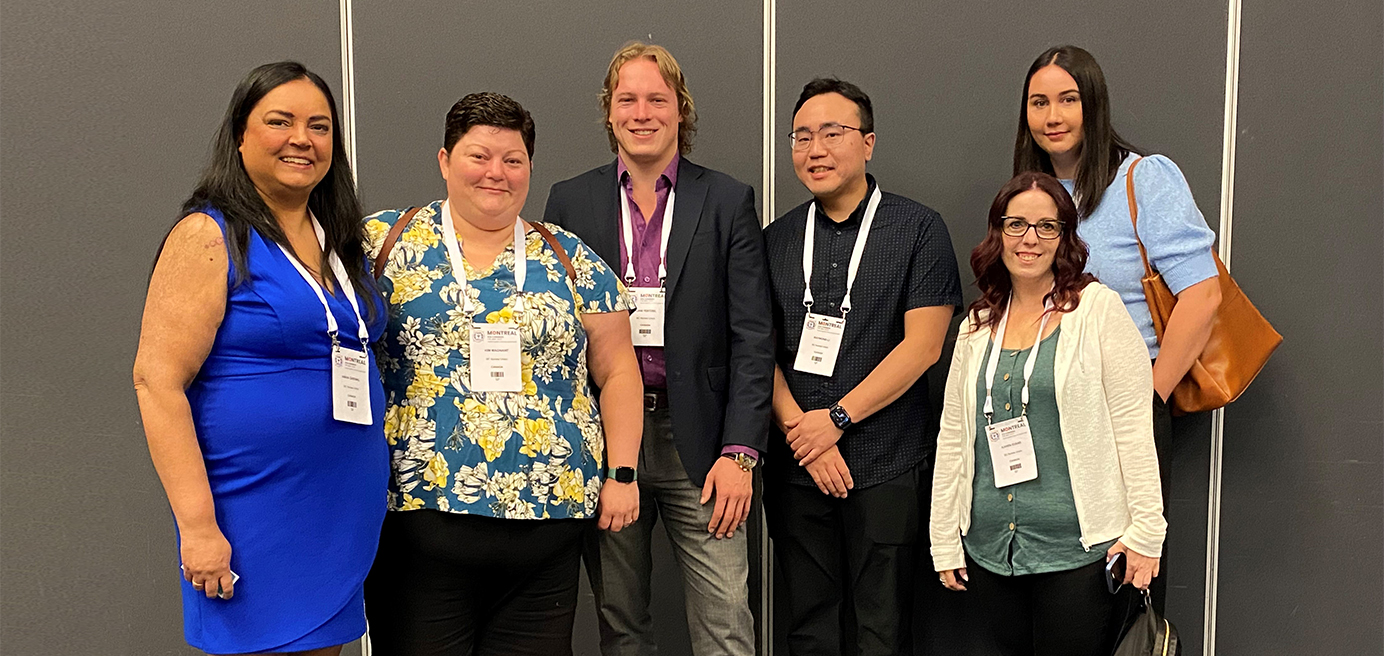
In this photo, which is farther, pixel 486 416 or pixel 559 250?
pixel 559 250

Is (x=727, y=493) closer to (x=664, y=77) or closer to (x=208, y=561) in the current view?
(x=664, y=77)

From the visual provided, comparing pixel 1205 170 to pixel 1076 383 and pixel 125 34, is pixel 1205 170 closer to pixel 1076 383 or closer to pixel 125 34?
pixel 1076 383

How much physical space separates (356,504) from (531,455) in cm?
34

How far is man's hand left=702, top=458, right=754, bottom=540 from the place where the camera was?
7.54 feet

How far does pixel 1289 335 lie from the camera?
2809mm

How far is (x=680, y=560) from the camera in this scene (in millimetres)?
2436

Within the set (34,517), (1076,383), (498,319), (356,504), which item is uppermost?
(498,319)

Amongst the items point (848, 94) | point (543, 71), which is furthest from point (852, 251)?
point (543, 71)

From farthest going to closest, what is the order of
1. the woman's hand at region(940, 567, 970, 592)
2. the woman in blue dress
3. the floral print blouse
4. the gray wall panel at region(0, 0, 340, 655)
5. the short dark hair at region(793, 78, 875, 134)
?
the gray wall panel at region(0, 0, 340, 655)
the short dark hair at region(793, 78, 875, 134)
the woman's hand at region(940, 567, 970, 592)
the floral print blouse
the woman in blue dress

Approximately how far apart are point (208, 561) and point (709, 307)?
A: 122cm

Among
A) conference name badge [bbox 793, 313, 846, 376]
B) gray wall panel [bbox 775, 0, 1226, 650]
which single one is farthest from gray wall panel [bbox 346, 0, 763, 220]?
conference name badge [bbox 793, 313, 846, 376]

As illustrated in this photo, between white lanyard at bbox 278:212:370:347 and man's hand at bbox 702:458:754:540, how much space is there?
2.96 feet

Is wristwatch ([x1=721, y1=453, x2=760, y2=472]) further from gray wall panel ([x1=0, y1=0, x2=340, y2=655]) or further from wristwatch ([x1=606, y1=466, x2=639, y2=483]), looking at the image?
gray wall panel ([x1=0, y1=0, x2=340, y2=655])

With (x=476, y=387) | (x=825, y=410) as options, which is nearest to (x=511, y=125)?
(x=476, y=387)
